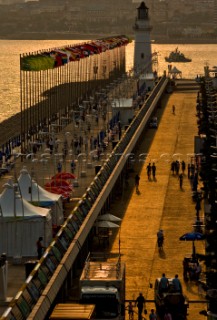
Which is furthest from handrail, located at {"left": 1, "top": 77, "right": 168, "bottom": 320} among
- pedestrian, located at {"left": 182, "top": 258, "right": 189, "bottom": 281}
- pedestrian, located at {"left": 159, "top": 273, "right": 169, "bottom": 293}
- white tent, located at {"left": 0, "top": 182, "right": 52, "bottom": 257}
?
pedestrian, located at {"left": 182, "top": 258, "right": 189, "bottom": 281}

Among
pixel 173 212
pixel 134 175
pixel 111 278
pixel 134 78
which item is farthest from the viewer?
pixel 134 78

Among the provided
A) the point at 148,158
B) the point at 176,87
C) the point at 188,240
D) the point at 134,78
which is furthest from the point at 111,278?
the point at 176,87

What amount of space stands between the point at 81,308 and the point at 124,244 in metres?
8.85

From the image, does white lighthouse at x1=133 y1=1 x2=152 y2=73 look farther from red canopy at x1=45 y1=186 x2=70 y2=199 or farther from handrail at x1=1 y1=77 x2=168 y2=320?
red canopy at x1=45 y1=186 x2=70 y2=199

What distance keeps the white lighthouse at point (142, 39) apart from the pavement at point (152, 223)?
118 ft

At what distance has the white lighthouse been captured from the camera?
81.9 metres

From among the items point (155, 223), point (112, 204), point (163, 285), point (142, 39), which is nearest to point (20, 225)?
point (163, 285)

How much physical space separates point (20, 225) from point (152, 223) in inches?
305

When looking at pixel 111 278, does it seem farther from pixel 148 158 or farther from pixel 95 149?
pixel 148 158

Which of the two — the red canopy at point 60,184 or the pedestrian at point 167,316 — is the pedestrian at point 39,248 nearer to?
the pedestrian at point 167,316

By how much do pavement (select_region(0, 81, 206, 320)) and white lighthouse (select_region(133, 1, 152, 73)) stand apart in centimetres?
3603

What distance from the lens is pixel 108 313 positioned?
17.6 m

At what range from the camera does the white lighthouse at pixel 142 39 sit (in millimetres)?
81938

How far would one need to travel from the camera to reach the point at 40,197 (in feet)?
79.0
